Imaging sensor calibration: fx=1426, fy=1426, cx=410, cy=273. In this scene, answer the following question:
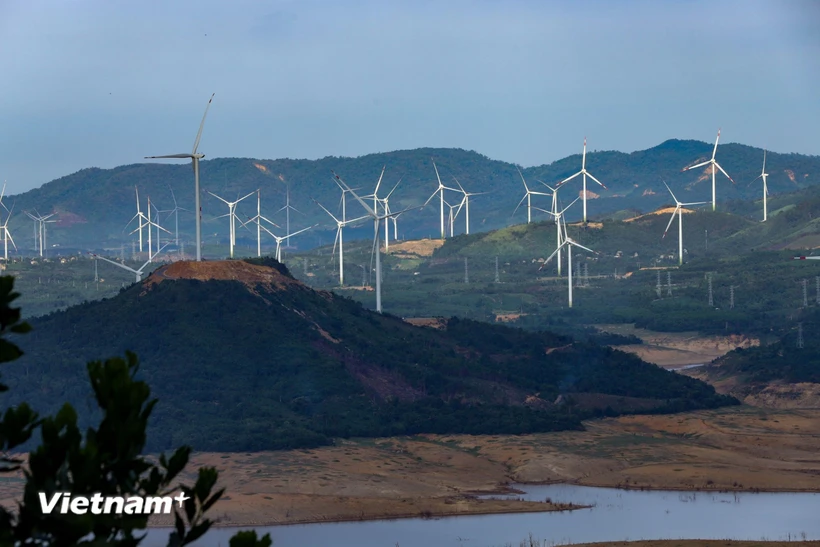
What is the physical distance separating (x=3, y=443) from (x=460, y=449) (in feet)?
250

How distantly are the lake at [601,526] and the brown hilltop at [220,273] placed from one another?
46.8 meters

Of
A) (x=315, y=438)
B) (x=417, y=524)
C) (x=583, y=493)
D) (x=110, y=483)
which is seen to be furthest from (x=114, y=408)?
(x=315, y=438)

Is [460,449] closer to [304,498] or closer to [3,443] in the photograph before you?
[304,498]

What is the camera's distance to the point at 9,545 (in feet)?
51.5

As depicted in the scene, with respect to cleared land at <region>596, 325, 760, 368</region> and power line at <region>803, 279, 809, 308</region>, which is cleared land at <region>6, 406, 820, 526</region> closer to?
cleared land at <region>596, 325, 760, 368</region>

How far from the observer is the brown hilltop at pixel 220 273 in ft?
375

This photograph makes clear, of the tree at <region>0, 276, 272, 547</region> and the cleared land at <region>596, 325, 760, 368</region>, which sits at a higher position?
the tree at <region>0, 276, 272, 547</region>

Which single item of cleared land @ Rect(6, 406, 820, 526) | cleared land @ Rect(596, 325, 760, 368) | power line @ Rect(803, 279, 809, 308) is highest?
power line @ Rect(803, 279, 809, 308)

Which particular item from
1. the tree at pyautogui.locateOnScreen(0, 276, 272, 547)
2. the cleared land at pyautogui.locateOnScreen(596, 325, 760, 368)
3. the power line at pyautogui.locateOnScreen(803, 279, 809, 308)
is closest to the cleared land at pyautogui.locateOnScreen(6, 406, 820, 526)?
the tree at pyautogui.locateOnScreen(0, 276, 272, 547)

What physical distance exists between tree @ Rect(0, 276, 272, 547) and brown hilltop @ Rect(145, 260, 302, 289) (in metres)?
96.8

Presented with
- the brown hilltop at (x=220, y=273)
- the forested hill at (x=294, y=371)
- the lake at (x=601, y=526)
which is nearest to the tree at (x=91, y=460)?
the lake at (x=601, y=526)

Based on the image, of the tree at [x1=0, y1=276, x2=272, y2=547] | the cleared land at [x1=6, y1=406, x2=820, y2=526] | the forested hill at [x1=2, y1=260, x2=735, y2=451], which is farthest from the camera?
the forested hill at [x1=2, y1=260, x2=735, y2=451]

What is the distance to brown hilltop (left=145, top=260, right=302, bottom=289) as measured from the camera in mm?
114188

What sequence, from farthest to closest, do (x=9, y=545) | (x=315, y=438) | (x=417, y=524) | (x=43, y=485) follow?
(x=315, y=438), (x=417, y=524), (x=43, y=485), (x=9, y=545)
